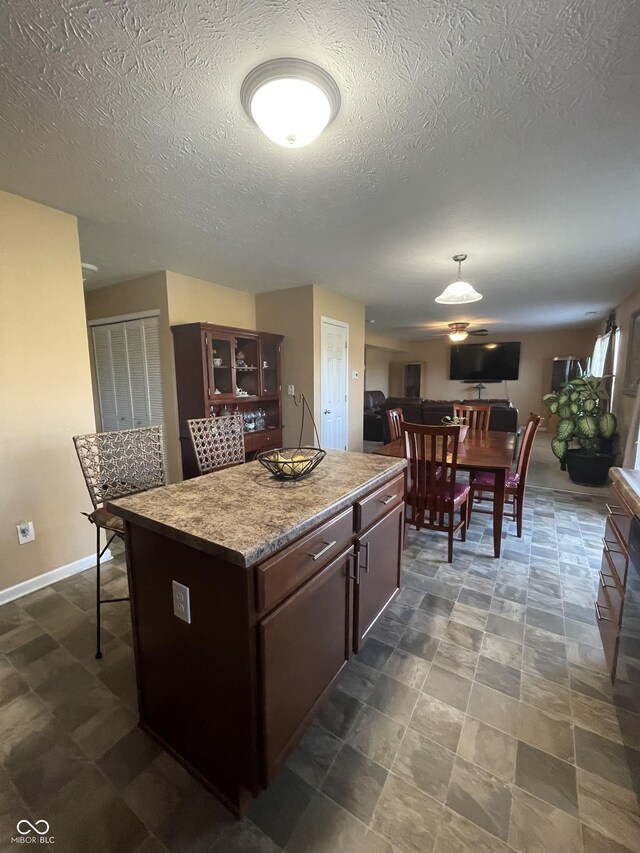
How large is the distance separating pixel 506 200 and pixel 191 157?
6.02 feet

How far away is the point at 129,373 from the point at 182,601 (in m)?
3.51

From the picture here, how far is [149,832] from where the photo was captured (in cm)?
104

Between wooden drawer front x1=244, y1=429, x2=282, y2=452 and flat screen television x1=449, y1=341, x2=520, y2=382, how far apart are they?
6.92 meters

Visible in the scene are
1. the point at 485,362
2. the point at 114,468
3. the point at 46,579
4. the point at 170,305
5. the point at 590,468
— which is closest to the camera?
the point at 114,468

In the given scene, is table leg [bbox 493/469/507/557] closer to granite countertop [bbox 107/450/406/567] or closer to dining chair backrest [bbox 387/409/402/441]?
dining chair backrest [bbox 387/409/402/441]

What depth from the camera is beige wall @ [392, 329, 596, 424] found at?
8469 mm

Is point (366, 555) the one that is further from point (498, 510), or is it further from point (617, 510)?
point (498, 510)

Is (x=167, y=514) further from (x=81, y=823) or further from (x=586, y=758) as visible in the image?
(x=586, y=758)

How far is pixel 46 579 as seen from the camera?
2.29 m

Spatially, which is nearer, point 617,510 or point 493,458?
point 617,510

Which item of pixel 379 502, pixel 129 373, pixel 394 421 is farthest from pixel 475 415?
pixel 129 373

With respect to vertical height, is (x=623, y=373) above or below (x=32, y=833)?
above

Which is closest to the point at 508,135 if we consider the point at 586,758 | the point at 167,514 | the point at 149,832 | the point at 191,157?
the point at 191,157

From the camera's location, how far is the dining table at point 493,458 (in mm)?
2535
